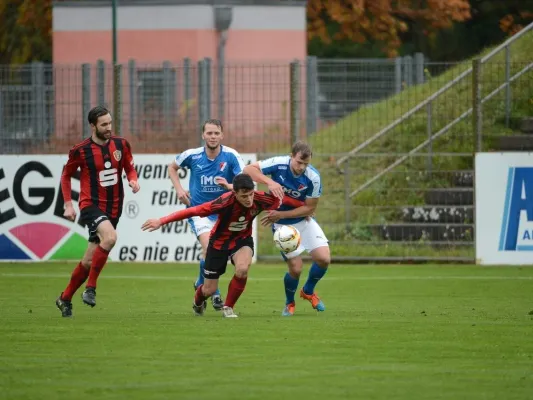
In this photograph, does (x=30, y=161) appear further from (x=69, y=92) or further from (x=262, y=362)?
(x=262, y=362)

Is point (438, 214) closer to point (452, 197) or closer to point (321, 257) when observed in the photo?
point (452, 197)

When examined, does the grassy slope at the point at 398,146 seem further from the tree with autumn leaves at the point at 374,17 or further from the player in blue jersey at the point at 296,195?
the tree with autumn leaves at the point at 374,17

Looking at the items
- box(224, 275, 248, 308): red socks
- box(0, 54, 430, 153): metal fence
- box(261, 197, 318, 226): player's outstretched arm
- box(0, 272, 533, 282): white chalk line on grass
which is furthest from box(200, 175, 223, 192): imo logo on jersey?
box(0, 54, 430, 153): metal fence

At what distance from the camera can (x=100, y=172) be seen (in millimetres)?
14023

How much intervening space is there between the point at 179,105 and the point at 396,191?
396cm

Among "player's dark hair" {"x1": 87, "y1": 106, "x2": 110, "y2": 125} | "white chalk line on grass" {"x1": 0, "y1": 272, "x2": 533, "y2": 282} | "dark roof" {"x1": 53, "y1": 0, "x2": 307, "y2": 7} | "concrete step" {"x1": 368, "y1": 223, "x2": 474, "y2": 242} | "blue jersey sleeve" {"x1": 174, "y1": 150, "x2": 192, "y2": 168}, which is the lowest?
"white chalk line on grass" {"x1": 0, "y1": 272, "x2": 533, "y2": 282}

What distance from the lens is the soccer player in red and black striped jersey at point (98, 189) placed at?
13820 mm

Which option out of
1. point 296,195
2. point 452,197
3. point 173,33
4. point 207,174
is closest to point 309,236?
point 296,195

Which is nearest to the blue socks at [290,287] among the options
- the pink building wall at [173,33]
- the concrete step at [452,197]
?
the concrete step at [452,197]

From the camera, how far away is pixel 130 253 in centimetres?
2227

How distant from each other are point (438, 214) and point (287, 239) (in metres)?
8.87

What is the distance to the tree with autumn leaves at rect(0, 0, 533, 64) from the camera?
4344 centimetres

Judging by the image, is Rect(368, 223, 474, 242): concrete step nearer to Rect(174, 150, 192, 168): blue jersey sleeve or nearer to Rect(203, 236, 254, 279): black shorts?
Rect(174, 150, 192, 168): blue jersey sleeve

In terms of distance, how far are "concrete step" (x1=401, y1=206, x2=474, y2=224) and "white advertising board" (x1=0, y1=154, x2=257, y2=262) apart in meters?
2.49
